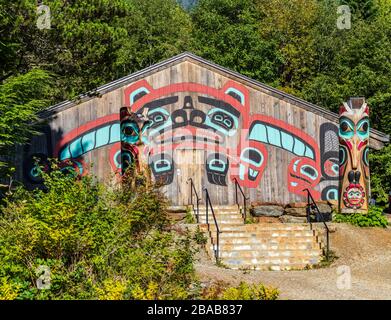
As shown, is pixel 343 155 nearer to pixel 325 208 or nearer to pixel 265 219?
pixel 325 208

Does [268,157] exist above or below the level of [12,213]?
above

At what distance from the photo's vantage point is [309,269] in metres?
18.7

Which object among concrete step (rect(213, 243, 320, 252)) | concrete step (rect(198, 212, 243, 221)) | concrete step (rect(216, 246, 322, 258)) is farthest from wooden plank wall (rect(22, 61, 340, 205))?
concrete step (rect(216, 246, 322, 258))

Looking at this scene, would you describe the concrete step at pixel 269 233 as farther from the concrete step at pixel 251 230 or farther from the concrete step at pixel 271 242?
the concrete step at pixel 271 242

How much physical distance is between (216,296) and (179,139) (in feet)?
40.6

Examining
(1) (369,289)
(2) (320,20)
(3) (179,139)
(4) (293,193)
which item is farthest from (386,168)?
(2) (320,20)

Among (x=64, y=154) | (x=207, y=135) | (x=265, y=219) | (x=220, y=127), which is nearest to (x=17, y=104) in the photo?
(x=64, y=154)

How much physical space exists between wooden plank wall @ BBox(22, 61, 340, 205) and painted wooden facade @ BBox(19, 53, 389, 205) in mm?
35

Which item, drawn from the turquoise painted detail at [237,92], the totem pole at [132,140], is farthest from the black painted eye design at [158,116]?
the totem pole at [132,140]

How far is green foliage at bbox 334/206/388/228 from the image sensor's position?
22.2m

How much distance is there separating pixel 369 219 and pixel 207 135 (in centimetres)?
632

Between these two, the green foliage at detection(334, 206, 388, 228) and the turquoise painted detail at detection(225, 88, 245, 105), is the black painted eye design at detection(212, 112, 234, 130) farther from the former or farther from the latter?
the green foliage at detection(334, 206, 388, 228)

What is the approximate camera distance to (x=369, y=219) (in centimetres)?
2234

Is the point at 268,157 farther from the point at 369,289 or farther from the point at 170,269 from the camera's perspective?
the point at 170,269
